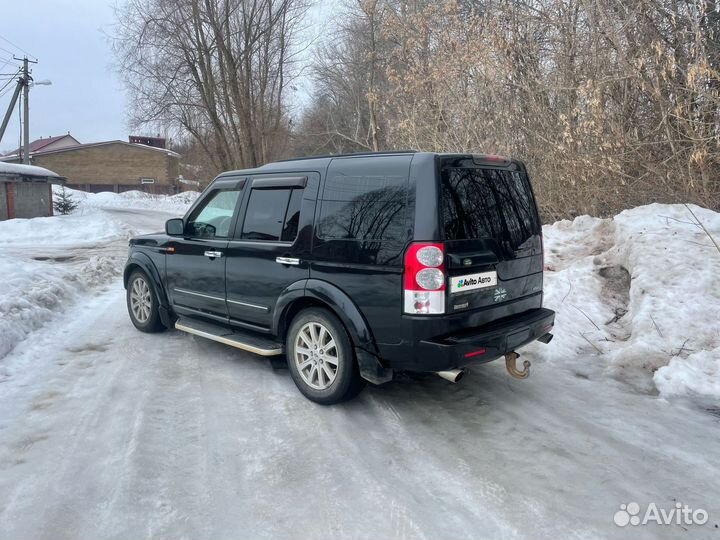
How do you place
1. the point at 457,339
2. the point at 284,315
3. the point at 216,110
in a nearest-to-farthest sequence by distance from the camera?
1. the point at 457,339
2. the point at 284,315
3. the point at 216,110

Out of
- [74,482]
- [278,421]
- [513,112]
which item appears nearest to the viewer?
[74,482]

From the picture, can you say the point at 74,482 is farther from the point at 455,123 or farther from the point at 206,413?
the point at 455,123

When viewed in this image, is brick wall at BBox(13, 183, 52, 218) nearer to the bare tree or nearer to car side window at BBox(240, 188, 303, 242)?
the bare tree

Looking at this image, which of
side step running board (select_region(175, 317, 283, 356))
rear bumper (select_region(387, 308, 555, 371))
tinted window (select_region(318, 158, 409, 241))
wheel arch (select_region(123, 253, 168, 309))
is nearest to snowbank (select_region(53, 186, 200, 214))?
wheel arch (select_region(123, 253, 168, 309))

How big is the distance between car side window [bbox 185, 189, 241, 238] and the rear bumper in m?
2.42

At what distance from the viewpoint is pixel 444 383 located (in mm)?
4820

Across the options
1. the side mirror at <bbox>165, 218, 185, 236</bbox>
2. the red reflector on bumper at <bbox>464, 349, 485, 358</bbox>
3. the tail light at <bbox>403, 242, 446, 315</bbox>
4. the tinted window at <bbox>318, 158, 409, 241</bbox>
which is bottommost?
the red reflector on bumper at <bbox>464, 349, 485, 358</bbox>

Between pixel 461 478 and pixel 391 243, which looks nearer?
pixel 461 478

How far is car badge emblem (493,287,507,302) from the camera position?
13.4 ft

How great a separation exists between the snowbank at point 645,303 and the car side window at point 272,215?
303cm

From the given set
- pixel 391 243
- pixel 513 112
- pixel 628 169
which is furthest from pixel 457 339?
pixel 513 112

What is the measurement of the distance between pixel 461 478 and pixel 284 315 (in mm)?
2035

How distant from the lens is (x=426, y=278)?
11.9 ft

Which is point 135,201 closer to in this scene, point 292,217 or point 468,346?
point 292,217
